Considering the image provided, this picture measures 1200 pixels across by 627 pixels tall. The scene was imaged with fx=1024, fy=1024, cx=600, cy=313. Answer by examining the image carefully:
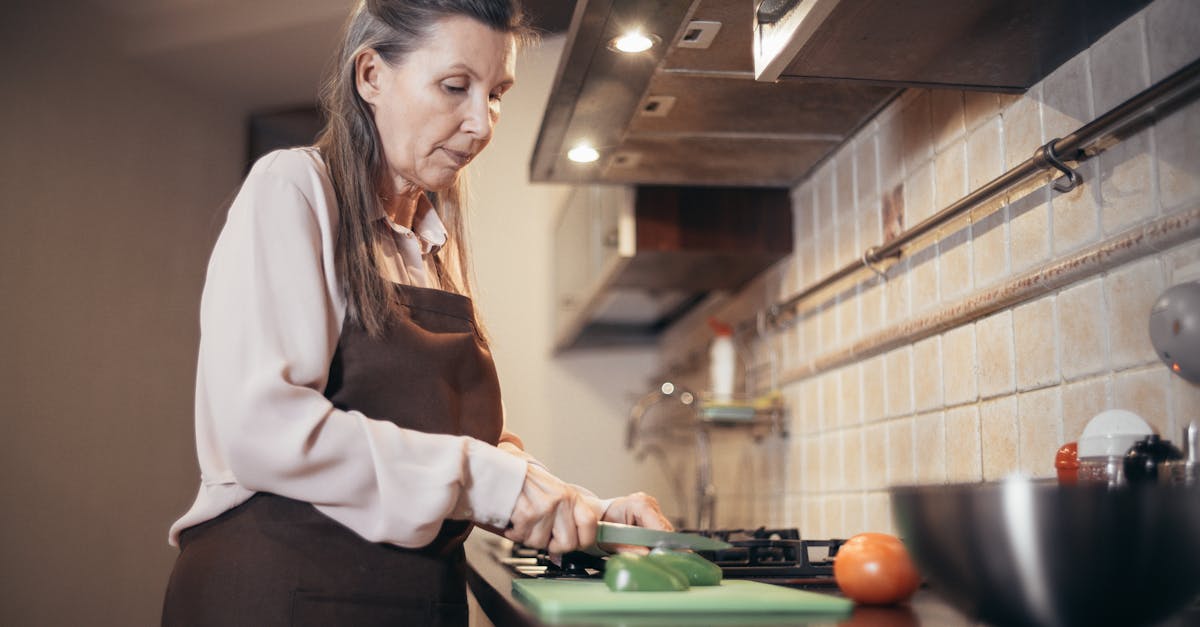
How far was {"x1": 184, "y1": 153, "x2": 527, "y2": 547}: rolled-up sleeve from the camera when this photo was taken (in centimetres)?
90

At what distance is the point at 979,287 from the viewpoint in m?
1.41

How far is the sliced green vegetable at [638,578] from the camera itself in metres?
0.88

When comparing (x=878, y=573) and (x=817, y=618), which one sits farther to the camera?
(x=878, y=573)

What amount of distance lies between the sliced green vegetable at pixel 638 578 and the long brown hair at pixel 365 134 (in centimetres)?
34

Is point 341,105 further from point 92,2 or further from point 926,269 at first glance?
point 92,2

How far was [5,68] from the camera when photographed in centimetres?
284

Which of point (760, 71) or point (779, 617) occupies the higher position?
point (760, 71)

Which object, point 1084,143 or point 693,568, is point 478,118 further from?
point 1084,143

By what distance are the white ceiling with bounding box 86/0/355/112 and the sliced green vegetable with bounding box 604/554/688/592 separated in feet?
9.08

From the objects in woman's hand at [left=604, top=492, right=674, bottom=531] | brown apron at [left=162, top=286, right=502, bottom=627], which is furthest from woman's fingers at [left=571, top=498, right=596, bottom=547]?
woman's hand at [left=604, top=492, right=674, bottom=531]

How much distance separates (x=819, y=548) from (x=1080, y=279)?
46cm

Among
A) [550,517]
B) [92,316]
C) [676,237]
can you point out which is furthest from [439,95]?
[92,316]

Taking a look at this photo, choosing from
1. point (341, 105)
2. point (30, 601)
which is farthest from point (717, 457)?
point (341, 105)

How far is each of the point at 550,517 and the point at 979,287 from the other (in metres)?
0.76
